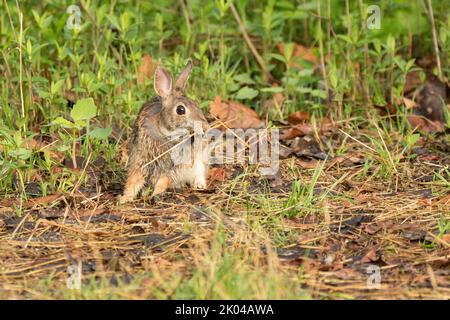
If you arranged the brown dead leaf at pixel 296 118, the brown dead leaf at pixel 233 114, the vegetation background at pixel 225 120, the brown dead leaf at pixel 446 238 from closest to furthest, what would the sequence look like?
the vegetation background at pixel 225 120
the brown dead leaf at pixel 446 238
the brown dead leaf at pixel 233 114
the brown dead leaf at pixel 296 118

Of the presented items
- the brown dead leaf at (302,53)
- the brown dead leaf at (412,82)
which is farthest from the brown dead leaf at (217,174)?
the brown dead leaf at (412,82)

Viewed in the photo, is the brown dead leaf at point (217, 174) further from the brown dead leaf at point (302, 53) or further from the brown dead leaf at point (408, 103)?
the brown dead leaf at point (302, 53)

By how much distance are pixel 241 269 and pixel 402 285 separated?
822 mm

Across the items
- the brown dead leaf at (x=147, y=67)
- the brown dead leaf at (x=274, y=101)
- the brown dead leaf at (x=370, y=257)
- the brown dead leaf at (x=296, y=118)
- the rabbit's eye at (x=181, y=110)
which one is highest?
the brown dead leaf at (x=147, y=67)

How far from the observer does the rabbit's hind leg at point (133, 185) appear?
251 inches

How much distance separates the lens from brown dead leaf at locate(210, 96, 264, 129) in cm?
769

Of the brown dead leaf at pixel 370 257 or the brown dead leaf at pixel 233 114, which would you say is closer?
the brown dead leaf at pixel 370 257

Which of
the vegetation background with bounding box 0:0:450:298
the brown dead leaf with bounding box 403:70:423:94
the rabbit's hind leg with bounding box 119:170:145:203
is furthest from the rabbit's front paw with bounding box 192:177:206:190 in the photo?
the brown dead leaf with bounding box 403:70:423:94

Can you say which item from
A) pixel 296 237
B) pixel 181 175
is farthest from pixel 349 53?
pixel 296 237

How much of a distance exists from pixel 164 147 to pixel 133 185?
33 centimetres

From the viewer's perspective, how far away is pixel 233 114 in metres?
7.77

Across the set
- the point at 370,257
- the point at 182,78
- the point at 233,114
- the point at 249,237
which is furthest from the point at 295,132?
the point at 370,257

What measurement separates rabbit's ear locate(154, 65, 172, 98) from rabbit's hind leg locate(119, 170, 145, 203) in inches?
22.0
